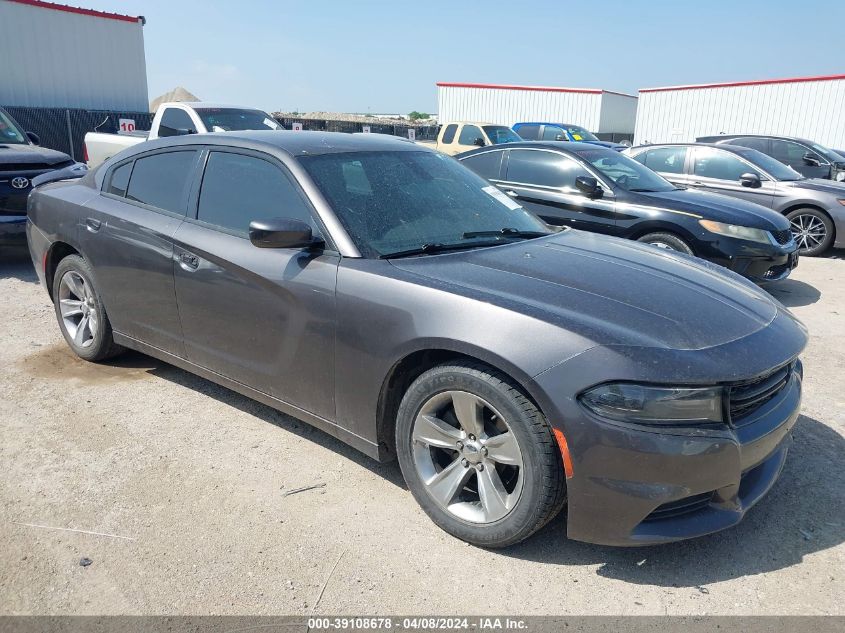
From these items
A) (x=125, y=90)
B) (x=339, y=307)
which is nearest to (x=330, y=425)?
(x=339, y=307)

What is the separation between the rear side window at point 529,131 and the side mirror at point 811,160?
8.20 meters

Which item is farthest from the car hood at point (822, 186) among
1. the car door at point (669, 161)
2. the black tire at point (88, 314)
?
the black tire at point (88, 314)

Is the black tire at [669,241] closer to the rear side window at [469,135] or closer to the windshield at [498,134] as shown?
the windshield at [498,134]

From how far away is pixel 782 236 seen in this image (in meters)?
7.04

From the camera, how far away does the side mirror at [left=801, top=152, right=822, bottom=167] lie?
1259cm

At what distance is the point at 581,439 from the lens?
246 cm

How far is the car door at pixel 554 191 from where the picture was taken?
7234 mm

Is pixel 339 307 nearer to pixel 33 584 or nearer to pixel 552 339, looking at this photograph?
pixel 552 339

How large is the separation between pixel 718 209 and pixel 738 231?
32 centimetres

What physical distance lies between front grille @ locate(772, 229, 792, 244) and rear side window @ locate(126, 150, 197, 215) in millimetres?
5696

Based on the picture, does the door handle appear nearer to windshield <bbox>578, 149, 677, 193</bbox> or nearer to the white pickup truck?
windshield <bbox>578, 149, 677, 193</bbox>

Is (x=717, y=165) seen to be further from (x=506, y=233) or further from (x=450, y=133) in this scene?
(x=450, y=133)

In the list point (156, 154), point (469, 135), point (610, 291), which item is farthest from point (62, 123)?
point (610, 291)

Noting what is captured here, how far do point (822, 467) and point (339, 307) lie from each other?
2.60 metres
